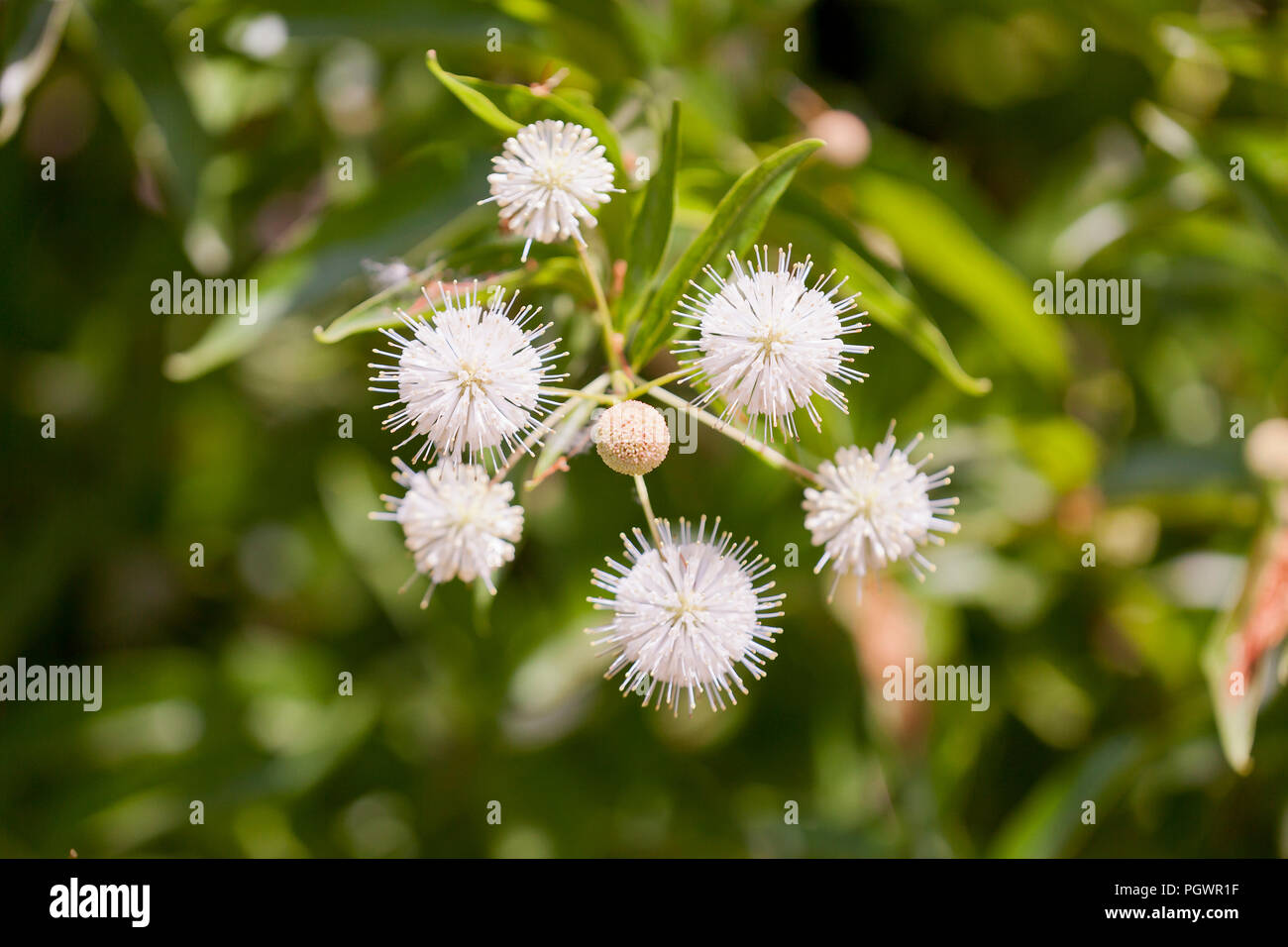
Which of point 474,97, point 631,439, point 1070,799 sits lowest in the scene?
point 1070,799

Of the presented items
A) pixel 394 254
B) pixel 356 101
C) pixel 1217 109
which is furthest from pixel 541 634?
pixel 1217 109

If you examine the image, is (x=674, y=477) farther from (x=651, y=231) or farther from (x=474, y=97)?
(x=474, y=97)

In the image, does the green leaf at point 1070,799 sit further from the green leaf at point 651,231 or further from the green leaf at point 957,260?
the green leaf at point 651,231

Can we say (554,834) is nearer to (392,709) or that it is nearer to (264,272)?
(392,709)

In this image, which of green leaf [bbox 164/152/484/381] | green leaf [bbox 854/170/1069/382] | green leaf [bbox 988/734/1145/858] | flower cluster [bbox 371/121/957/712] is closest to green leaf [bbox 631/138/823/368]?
flower cluster [bbox 371/121/957/712]

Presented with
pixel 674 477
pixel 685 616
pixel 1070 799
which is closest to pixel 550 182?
pixel 685 616

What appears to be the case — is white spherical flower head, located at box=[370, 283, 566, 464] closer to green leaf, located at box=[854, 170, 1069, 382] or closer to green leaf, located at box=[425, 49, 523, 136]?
green leaf, located at box=[425, 49, 523, 136]
